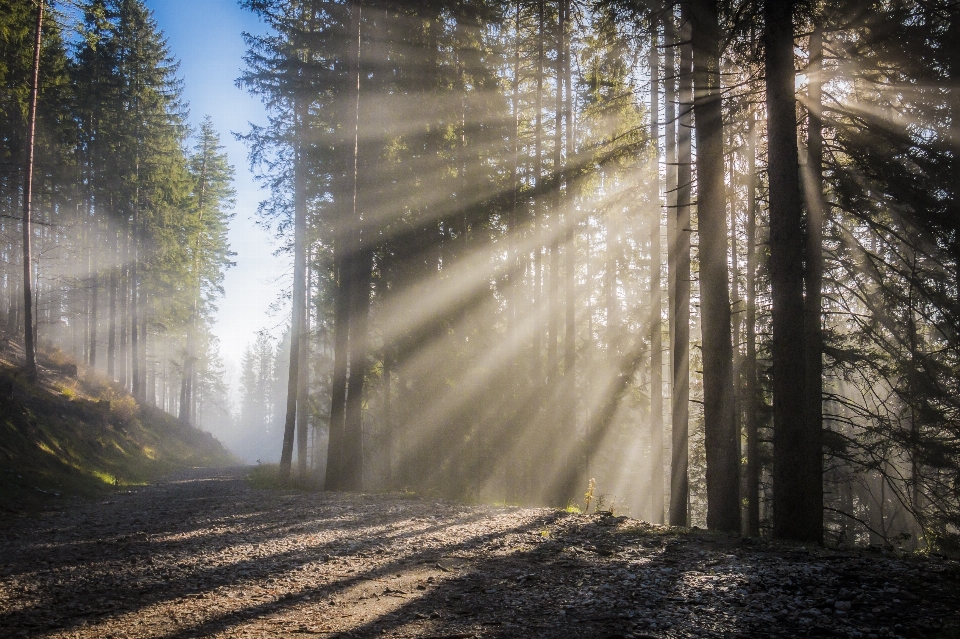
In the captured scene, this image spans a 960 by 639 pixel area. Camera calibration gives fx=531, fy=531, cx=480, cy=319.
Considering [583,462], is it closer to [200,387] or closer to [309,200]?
[309,200]

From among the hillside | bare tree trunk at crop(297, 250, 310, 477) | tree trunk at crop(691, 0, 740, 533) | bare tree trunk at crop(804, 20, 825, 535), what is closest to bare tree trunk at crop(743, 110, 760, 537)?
bare tree trunk at crop(804, 20, 825, 535)

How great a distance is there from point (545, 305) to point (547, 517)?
28.4 feet

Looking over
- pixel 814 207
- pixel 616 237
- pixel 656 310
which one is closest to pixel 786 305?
pixel 814 207

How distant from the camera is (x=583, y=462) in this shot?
48.7ft

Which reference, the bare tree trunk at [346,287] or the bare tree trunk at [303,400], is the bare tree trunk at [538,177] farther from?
the bare tree trunk at [303,400]

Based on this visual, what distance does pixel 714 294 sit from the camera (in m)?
8.52

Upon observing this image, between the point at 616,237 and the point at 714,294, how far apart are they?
1056 cm

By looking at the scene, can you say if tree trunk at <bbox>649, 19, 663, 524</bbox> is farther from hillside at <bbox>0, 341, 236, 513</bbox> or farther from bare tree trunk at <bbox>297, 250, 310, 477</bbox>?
hillside at <bbox>0, 341, 236, 513</bbox>

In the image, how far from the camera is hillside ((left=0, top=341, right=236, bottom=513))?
1160 cm

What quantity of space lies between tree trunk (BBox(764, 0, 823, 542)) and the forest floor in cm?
117

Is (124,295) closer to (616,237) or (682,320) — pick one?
(616,237)

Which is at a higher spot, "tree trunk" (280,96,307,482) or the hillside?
"tree trunk" (280,96,307,482)

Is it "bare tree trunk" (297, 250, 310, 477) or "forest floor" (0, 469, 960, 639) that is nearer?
"forest floor" (0, 469, 960, 639)

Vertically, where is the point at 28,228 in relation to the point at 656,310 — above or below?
above
